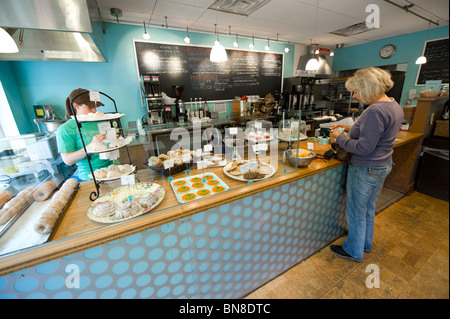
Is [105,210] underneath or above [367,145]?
underneath

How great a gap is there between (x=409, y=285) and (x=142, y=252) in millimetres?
2244

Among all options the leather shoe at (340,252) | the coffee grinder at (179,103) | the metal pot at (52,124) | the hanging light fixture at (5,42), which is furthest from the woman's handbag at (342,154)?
the metal pot at (52,124)

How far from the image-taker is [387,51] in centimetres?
529

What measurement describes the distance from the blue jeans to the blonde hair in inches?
23.2

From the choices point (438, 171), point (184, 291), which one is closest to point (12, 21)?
point (184, 291)

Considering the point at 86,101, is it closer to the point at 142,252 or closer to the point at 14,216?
the point at 14,216

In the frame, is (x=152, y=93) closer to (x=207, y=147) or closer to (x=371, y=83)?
(x=207, y=147)

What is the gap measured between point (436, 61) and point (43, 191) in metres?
7.48

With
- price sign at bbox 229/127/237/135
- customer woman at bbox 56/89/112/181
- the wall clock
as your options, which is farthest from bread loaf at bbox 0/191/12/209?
the wall clock

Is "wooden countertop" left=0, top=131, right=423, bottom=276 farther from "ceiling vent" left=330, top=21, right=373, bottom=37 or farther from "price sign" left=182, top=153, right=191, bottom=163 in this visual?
"ceiling vent" left=330, top=21, right=373, bottom=37

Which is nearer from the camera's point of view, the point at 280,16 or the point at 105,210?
the point at 105,210

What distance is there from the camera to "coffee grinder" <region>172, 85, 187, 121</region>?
12.4 ft

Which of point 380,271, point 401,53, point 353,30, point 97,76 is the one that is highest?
point 353,30

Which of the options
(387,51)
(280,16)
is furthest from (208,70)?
(387,51)
